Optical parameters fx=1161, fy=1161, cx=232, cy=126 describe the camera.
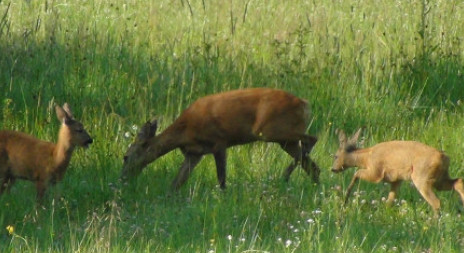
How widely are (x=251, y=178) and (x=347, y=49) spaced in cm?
313

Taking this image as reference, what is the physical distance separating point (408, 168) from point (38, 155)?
2767mm

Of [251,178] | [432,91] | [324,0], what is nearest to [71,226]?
[251,178]

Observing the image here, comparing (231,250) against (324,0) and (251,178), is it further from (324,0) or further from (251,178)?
(324,0)

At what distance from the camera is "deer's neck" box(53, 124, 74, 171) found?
345 inches

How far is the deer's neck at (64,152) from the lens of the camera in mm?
8766

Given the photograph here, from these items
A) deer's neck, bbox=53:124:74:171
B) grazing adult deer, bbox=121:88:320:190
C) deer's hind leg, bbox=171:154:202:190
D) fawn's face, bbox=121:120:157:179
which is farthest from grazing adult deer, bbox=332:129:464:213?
deer's neck, bbox=53:124:74:171

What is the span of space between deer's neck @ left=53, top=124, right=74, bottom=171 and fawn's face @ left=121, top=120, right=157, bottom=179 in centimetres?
47

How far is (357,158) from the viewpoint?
29.6 ft

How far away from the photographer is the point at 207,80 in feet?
36.2

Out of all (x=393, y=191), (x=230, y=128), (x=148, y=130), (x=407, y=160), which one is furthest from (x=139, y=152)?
(x=407, y=160)

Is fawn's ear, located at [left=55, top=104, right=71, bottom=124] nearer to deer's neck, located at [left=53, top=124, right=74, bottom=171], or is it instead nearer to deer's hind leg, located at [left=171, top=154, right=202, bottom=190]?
deer's neck, located at [left=53, top=124, right=74, bottom=171]

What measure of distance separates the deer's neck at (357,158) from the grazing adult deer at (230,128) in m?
0.40

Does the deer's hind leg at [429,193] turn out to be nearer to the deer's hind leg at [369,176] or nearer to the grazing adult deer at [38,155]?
the deer's hind leg at [369,176]

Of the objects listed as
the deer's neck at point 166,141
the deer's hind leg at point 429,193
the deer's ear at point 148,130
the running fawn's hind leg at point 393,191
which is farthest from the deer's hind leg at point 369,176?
the deer's ear at point 148,130
